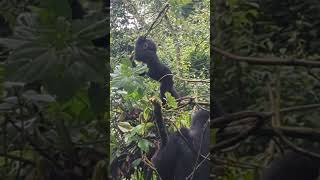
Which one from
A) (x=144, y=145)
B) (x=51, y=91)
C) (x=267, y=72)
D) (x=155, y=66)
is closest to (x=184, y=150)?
(x=144, y=145)

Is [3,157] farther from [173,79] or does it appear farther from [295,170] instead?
[295,170]

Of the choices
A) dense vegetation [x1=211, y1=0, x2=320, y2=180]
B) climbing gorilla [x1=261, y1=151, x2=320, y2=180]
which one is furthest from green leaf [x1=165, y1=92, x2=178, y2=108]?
climbing gorilla [x1=261, y1=151, x2=320, y2=180]

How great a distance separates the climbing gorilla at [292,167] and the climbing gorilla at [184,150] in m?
0.31

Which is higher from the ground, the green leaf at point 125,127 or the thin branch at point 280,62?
the thin branch at point 280,62

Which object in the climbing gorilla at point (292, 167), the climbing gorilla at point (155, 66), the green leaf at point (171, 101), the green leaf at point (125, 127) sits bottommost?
the climbing gorilla at point (292, 167)

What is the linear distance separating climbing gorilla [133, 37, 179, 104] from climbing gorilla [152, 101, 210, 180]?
9 cm

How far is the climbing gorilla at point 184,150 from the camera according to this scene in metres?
2.40

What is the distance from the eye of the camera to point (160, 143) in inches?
95.7

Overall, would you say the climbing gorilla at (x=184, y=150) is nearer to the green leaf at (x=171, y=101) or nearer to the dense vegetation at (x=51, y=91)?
the green leaf at (x=171, y=101)

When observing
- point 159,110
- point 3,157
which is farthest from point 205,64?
point 3,157

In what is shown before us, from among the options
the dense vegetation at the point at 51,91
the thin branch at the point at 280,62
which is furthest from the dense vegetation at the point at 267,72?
the dense vegetation at the point at 51,91

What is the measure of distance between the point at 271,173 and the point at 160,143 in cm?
56

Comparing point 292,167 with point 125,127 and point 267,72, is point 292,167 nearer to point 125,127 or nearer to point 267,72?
point 267,72

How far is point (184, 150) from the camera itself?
8.13 feet
